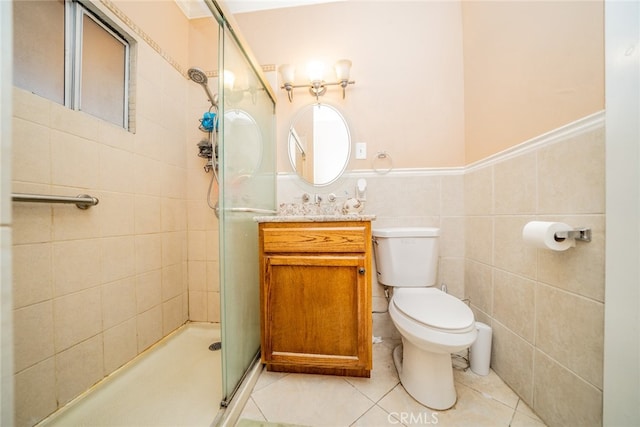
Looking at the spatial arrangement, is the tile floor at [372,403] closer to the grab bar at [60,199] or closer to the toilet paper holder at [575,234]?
the toilet paper holder at [575,234]

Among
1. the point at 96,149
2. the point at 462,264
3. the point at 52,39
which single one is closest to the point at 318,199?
the point at 462,264

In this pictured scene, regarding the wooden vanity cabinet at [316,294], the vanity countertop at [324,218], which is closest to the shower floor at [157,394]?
the wooden vanity cabinet at [316,294]

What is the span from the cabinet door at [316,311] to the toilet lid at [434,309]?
0.21 m

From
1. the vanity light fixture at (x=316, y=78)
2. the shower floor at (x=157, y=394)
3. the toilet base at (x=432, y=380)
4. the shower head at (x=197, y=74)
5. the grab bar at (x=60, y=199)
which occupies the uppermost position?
the vanity light fixture at (x=316, y=78)

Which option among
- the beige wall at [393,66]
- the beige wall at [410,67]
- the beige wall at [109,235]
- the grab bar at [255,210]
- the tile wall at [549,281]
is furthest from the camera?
the beige wall at [393,66]

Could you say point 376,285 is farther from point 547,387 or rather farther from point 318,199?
point 547,387

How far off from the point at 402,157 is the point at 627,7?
0.95 meters

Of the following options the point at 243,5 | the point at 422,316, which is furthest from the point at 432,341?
the point at 243,5

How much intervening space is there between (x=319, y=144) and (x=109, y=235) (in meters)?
1.32

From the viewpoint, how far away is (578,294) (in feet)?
2.44

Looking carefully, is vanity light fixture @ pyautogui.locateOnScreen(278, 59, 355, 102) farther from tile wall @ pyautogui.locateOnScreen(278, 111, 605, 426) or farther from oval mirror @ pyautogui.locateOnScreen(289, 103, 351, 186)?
tile wall @ pyautogui.locateOnScreen(278, 111, 605, 426)

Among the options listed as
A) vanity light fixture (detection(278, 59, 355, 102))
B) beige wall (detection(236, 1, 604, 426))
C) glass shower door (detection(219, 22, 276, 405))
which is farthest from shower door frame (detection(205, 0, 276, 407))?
beige wall (detection(236, 1, 604, 426))

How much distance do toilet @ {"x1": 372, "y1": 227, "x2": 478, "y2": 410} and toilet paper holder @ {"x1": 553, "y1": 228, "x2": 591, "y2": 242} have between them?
1.42ft

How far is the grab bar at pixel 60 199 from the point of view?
766 mm
